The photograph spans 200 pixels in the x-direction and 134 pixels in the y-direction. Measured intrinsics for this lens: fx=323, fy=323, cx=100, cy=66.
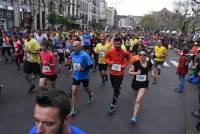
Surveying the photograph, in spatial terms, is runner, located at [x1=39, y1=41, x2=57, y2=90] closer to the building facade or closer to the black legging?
the black legging

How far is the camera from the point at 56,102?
6.66 ft

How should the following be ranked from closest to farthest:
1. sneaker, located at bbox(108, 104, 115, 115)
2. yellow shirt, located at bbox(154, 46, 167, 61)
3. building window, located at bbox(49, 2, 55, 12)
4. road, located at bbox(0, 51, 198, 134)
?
road, located at bbox(0, 51, 198, 134)
sneaker, located at bbox(108, 104, 115, 115)
yellow shirt, located at bbox(154, 46, 167, 61)
building window, located at bbox(49, 2, 55, 12)

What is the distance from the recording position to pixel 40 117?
202 cm

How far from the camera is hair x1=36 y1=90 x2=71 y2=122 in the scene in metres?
2.03

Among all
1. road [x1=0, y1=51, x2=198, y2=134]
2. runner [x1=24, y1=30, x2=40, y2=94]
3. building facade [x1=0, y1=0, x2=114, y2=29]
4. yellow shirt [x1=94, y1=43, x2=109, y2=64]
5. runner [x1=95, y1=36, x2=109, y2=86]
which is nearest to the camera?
road [x1=0, y1=51, x2=198, y2=134]

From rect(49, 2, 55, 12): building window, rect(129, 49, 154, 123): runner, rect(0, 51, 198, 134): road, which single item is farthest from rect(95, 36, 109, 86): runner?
rect(49, 2, 55, 12): building window

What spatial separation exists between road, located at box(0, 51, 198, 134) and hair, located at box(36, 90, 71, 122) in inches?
182

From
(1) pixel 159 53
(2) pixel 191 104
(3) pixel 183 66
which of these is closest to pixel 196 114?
(2) pixel 191 104

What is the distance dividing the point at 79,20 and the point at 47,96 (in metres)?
81.6

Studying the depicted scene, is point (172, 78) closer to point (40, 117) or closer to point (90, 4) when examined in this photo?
point (40, 117)

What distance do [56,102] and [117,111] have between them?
6.35 meters

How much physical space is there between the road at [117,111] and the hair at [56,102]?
4.62 meters

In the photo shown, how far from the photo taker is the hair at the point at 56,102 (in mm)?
2029

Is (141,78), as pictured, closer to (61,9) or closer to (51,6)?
(51,6)
